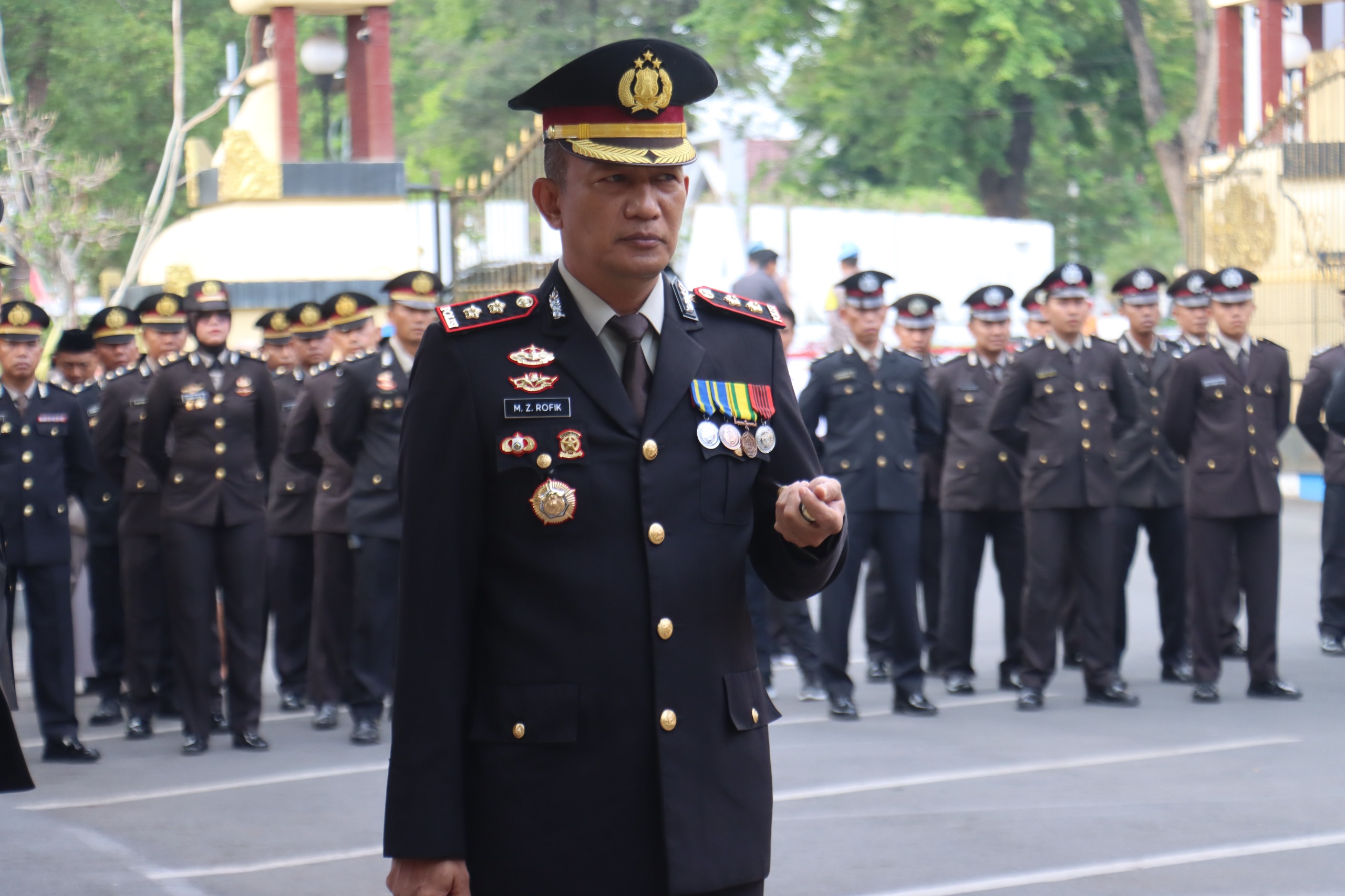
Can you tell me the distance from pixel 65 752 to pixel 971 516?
5079 mm

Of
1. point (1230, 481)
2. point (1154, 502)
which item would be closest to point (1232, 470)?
point (1230, 481)

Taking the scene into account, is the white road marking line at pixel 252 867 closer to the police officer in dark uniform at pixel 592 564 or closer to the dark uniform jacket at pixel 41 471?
the dark uniform jacket at pixel 41 471

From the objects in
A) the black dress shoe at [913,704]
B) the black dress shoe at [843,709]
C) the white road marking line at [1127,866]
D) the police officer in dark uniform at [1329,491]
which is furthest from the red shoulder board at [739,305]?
the police officer in dark uniform at [1329,491]

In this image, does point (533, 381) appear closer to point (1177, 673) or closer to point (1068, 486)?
point (1068, 486)

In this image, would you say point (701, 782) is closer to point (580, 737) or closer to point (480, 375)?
point (580, 737)

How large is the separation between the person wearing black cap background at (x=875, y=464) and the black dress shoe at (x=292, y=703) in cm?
303

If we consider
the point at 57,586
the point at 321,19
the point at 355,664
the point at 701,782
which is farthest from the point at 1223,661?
the point at 321,19

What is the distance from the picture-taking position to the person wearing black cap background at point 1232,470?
9461 millimetres

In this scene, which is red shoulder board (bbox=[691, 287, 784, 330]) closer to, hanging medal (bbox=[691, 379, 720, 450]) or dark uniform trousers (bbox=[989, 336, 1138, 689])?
hanging medal (bbox=[691, 379, 720, 450])

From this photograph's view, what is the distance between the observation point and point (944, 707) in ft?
31.4

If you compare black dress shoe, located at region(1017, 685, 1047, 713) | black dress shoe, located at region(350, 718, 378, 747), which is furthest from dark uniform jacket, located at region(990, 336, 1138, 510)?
black dress shoe, located at region(350, 718, 378, 747)

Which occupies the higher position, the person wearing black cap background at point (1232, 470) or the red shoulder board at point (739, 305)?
the red shoulder board at point (739, 305)

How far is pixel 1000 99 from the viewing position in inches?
1178

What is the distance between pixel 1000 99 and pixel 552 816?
28.3m
